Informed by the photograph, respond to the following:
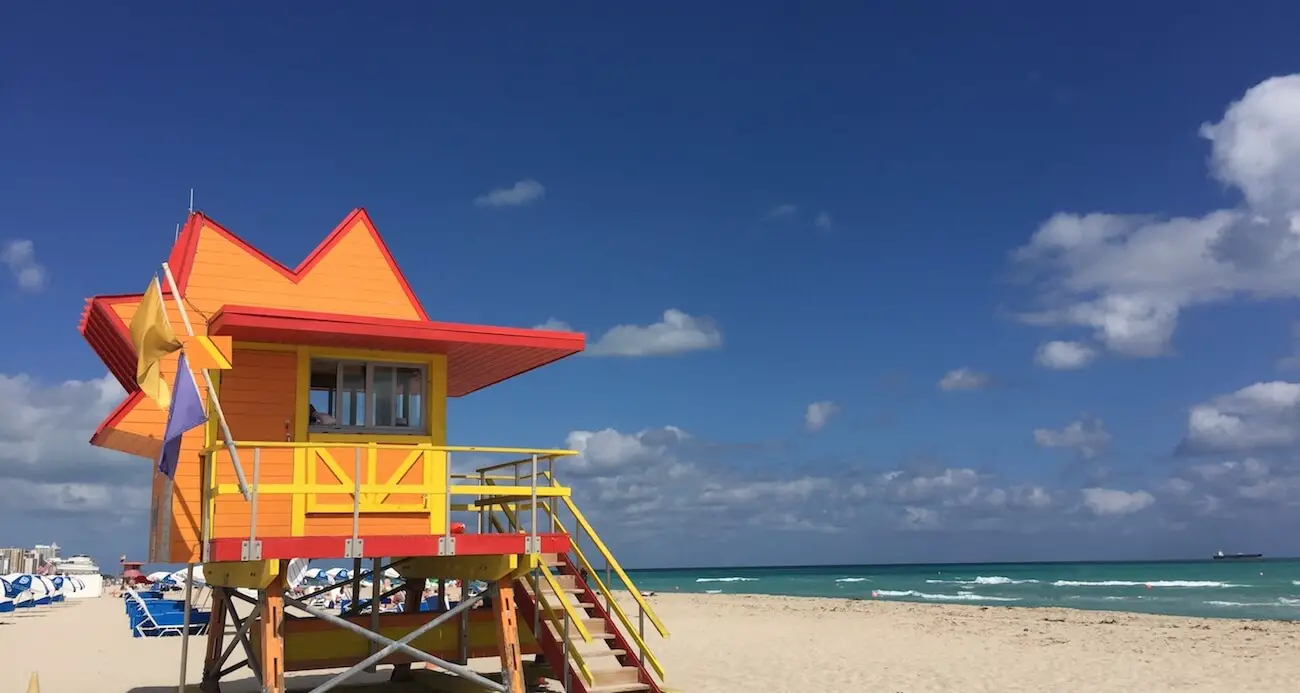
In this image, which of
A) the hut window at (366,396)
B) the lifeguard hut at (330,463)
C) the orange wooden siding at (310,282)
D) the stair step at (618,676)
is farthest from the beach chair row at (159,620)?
the stair step at (618,676)

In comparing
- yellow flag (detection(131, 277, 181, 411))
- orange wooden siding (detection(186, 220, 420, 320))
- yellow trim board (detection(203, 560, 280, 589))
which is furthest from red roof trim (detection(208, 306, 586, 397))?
yellow trim board (detection(203, 560, 280, 589))

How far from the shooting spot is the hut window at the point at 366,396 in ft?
44.8

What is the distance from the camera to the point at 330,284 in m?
15.4

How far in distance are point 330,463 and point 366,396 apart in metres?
1.35

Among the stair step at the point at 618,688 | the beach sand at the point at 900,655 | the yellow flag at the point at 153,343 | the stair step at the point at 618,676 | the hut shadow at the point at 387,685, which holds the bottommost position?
the beach sand at the point at 900,655

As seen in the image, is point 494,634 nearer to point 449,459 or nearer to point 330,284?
point 449,459

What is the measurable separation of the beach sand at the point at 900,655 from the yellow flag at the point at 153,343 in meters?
7.64

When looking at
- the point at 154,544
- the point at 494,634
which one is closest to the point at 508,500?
the point at 494,634

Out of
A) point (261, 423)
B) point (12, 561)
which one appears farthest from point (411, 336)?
point (12, 561)

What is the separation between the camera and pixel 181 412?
1141 centimetres

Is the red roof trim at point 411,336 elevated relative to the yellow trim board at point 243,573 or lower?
elevated

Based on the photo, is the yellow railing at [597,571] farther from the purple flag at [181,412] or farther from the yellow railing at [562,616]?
the purple flag at [181,412]

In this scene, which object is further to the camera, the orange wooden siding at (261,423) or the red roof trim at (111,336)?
the red roof trim at (111,336)

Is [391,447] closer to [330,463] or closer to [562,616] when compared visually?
[330,463]
